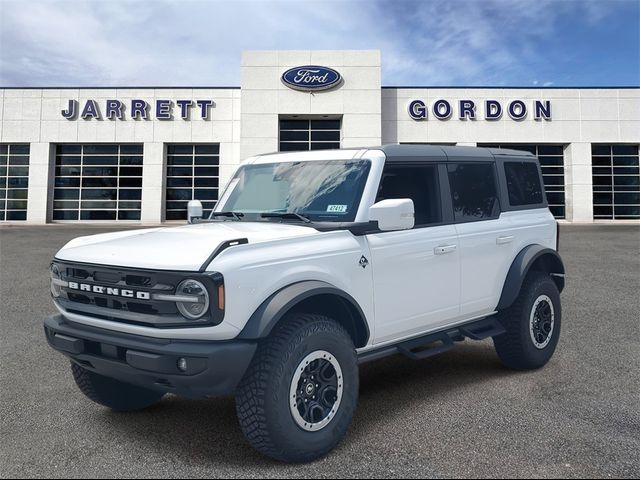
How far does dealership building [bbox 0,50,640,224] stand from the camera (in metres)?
28.5

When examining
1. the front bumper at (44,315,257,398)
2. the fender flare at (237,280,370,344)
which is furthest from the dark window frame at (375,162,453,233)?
the front bumper at (44,315,257,398)

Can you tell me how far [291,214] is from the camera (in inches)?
152

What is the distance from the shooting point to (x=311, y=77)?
2677cm

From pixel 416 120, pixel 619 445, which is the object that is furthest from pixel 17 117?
pixel 619 445

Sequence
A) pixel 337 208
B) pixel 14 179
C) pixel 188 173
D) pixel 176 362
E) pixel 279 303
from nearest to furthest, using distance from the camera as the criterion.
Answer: pixel 176 362 → pixel 279 303 → pixel 337 208 → pixel 188 173 → pixel 14 179

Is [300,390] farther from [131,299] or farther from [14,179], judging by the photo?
[14,179]

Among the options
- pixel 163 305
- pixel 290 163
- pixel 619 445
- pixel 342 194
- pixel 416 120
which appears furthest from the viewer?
pixel 416 120

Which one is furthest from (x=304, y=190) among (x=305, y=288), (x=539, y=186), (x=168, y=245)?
(x=539, y=186)

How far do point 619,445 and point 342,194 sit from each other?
8.44 feet

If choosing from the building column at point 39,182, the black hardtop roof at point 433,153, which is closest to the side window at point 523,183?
the black hardtop roof at point 433,153

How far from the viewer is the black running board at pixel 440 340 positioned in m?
3.80

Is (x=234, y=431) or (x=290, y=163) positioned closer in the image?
(x=234, y=431)

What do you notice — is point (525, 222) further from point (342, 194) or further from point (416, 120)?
point (416, 120)

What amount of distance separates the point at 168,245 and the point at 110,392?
153 centimetres
